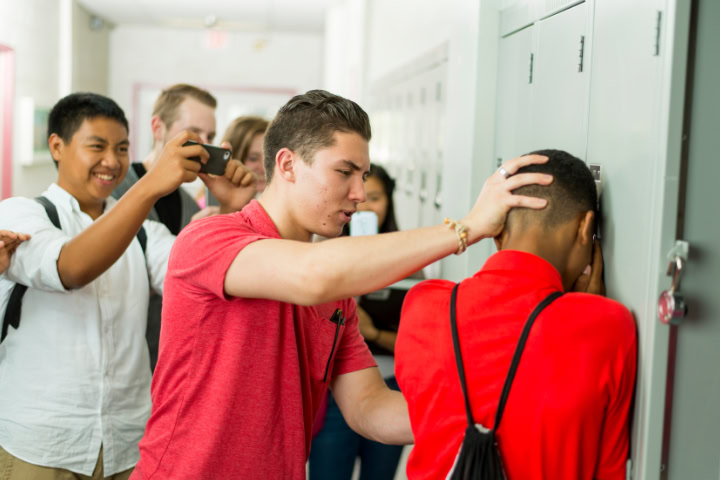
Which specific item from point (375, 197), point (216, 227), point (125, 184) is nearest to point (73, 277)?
point (216, 227)

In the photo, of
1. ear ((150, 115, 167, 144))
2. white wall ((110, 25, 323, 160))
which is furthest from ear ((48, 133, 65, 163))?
white wall ((110, 25, 323, 160))

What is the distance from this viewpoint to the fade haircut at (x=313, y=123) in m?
1.39

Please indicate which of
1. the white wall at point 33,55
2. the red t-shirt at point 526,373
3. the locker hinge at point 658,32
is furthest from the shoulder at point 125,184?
the white wall at point 33,55

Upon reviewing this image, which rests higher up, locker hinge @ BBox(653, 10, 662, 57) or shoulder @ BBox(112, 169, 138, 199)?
locker hinge @ BBox(653, 10, 662, 57)

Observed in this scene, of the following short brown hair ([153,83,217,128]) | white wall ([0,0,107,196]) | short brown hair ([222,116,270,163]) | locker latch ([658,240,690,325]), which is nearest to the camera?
locker latch ([658,240,690,325])

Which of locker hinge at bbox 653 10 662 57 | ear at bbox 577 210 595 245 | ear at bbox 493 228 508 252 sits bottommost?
ear at bbox 493 228 508 252

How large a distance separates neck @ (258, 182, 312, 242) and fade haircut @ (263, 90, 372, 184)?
0.09m

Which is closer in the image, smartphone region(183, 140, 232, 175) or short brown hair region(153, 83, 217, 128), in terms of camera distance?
smartphone region(183, 140, 232, 175)

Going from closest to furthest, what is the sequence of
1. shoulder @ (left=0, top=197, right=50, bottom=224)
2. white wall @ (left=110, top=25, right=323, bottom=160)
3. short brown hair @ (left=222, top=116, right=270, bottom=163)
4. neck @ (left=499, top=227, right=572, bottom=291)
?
neck @ (left=499, top=227, right=572, bottom=291) → shoulder @ (left=0, top=197, right=50, bottom=224) → short brown hair @ (left=222, top=116, right=270, bottom=163) → white wall @ (left=110, top=25, right=323, bottom=160)

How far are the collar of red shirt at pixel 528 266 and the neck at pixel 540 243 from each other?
0.09 feet

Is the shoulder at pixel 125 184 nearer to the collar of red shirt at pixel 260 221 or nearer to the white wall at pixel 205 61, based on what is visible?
the collar of red shirt at pixel 260 221

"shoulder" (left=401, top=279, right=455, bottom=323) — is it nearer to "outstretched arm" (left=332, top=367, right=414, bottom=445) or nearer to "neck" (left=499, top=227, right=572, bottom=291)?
"neck" (left=499, top=227, right=572, bottom=291)

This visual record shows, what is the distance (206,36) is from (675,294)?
9045 mm

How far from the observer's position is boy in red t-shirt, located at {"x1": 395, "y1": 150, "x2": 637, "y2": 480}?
1092 millimetres
